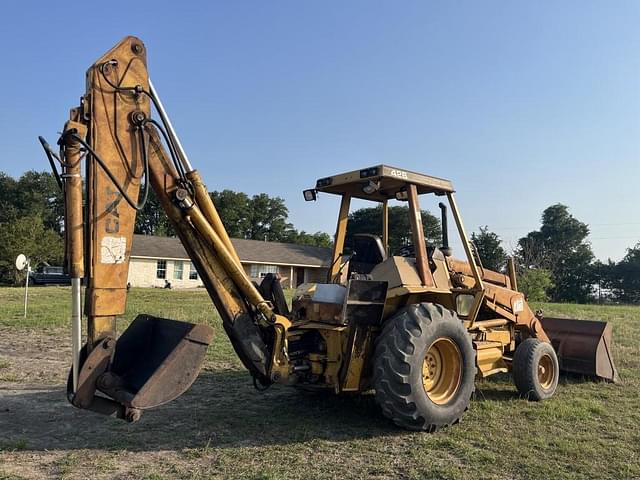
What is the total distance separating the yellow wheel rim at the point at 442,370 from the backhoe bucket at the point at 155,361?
247 centimetres

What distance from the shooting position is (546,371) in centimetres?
732

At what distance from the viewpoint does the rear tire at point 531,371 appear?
22.1ft

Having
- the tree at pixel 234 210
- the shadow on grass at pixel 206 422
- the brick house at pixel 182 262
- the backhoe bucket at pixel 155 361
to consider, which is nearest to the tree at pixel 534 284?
the brick house at pixel 182 262

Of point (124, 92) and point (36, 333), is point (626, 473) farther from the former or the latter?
point (36, 333)

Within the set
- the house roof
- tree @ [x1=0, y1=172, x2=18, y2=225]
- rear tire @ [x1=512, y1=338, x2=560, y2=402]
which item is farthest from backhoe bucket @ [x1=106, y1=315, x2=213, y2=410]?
tree @ [x1=0, y1=172, x2=18, y2=225]

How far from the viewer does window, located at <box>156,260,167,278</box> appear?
1480 inches

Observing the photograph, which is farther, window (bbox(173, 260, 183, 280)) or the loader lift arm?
Answer: window (bbox(173, 260, 183, 280))

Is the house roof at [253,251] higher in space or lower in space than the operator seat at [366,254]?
higher

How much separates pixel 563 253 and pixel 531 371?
140ft

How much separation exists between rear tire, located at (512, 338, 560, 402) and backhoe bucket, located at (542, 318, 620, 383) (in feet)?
3.28

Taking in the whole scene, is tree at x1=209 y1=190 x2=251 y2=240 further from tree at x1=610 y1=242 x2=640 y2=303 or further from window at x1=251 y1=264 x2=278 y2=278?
tree at x1=610 y1=242 x2=640 y2=303

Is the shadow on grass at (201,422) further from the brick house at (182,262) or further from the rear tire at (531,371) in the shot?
the brick house at (182,262)

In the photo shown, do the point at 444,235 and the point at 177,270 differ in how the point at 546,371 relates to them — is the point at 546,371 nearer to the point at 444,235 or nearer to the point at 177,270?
the point at 444,235

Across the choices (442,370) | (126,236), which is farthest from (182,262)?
(126,236)
